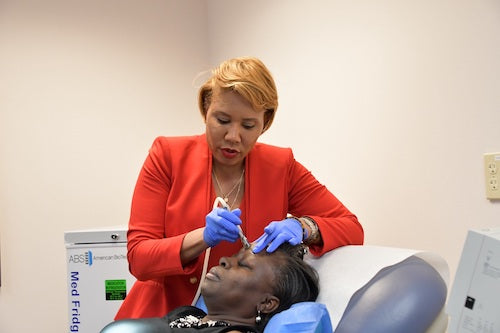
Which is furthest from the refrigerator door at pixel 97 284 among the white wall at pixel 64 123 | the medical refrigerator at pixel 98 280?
the white wall at pixel 64 123

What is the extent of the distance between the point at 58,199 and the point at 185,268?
156 cm

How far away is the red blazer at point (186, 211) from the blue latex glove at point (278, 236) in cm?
13

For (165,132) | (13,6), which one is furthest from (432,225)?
(13,6)

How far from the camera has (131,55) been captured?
2.99 meters

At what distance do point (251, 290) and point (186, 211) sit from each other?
1.04 feet

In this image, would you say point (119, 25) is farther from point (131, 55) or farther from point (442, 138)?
point (442, 138)

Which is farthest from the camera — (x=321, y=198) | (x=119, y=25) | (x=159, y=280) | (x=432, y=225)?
(x=119, y=25)

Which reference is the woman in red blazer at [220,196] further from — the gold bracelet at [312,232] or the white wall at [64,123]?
the white wall at [64,123]

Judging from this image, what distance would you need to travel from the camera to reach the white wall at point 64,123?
262 centimetres

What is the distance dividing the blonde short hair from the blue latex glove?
0.34 m

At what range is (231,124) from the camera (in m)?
1.43

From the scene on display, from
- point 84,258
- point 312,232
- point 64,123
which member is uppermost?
point 64,123

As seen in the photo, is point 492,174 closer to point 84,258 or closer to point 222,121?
point 222,121

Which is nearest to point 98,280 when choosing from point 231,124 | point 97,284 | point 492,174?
point 97,284
